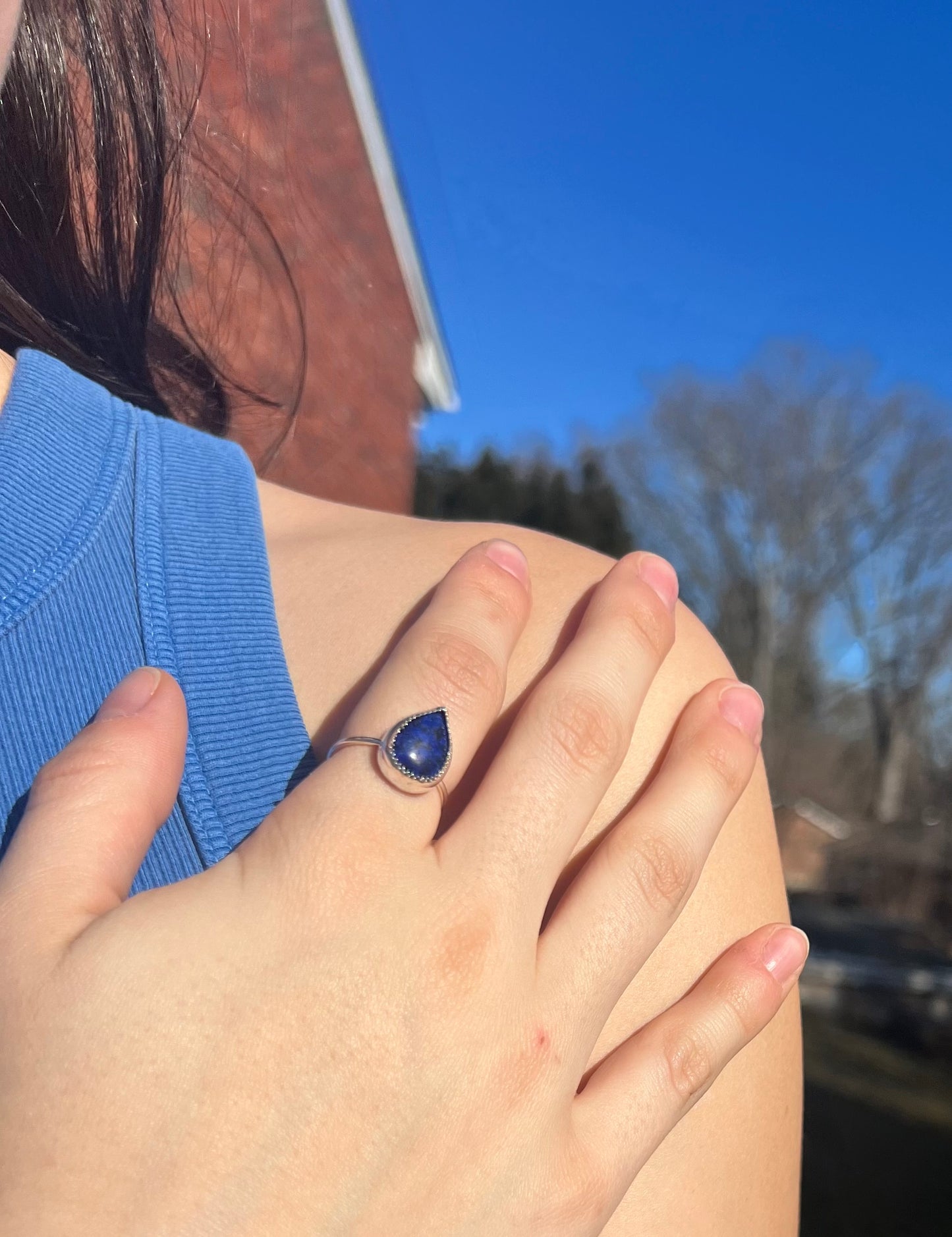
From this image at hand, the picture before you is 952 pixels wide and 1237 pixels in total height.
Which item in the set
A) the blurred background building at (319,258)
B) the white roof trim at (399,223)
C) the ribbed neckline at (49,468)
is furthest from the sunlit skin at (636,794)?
the white roof trim at (399,223)

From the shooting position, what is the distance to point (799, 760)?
2633cm

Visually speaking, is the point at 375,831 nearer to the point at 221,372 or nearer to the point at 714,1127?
the point at 714,1127

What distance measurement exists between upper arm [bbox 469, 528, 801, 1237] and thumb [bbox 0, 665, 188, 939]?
31 centimetres

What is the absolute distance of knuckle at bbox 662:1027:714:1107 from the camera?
708mm

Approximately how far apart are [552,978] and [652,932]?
0.09 meters

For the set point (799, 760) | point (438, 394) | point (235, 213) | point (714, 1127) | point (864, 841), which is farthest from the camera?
point (799, 760)

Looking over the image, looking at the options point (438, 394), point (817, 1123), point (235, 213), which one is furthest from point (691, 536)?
point (235, 213)

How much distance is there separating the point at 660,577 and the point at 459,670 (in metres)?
0.21

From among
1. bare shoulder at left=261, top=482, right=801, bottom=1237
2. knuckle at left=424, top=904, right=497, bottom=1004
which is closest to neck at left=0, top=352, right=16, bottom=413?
bare shoulder at left=261, top=482, right=801, bottom=1237

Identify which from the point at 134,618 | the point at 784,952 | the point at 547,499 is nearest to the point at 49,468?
the point at 134,618

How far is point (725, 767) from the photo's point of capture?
792mm

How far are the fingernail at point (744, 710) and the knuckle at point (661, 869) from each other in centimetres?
13

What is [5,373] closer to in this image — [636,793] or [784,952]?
[636,793]

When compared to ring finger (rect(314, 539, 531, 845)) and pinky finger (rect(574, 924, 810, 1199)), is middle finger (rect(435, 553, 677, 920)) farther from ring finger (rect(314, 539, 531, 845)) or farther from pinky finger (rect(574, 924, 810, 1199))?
pinky finger (rect(574, 924, 810, 1199))
